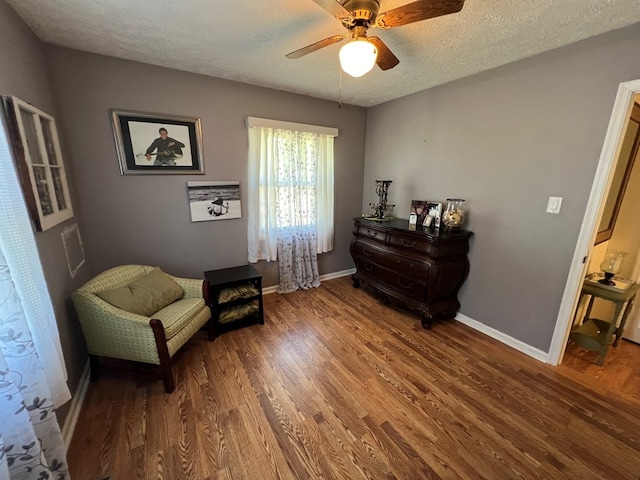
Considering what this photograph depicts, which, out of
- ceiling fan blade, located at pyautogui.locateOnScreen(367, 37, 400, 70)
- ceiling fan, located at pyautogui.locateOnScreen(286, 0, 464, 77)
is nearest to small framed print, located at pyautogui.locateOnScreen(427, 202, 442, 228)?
ceiling fan blade, located at pyautogui.locateOnScreen(367, 37, 400, 70)

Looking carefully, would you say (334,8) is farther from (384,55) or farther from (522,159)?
(522,159)

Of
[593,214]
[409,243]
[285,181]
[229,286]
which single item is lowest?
[229,286]

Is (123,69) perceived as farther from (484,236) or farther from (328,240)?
(484,236)

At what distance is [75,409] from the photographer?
Result: 157cm

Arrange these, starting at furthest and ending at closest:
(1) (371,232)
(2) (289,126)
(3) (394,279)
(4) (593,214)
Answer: (1) (371,232)
(2) (289,126)
(3) (394,279)
(4) (593,214)

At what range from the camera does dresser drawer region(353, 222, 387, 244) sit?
9.23 feet

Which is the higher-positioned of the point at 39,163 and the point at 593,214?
the point at 39,163

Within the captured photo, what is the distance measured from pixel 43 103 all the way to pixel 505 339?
3.99m

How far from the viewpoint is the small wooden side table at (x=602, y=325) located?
1.98 m

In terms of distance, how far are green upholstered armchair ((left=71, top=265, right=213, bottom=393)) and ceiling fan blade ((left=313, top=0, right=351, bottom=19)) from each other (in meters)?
1.93

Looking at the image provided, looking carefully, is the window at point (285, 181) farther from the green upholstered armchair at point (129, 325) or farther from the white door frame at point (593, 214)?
the white door frame at point (593, 214)

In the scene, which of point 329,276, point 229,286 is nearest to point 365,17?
point 229,286

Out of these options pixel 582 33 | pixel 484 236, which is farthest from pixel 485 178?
pixel 582 33

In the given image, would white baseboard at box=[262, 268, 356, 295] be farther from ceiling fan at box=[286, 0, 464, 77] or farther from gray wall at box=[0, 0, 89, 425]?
ceiling fan at box=[286, 0, 464, 77]
